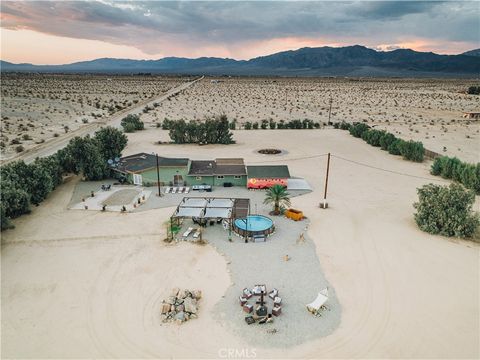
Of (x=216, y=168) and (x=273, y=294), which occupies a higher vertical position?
(x=216, y=168)

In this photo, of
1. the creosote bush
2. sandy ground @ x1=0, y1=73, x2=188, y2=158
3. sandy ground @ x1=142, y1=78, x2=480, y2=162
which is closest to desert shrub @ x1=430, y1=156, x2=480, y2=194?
the creosote bush

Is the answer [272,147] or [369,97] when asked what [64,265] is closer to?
[272,147]

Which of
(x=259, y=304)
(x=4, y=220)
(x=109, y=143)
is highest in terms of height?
(x=109, y=143)

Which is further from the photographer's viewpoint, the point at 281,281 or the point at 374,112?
the point at 374,112

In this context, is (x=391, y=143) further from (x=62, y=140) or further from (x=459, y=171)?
(x=62, y=140)

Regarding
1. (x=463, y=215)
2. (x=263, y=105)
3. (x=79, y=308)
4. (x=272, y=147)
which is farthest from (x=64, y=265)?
(x=263, y=105)

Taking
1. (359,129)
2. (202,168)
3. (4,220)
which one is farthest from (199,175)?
(359,129)
